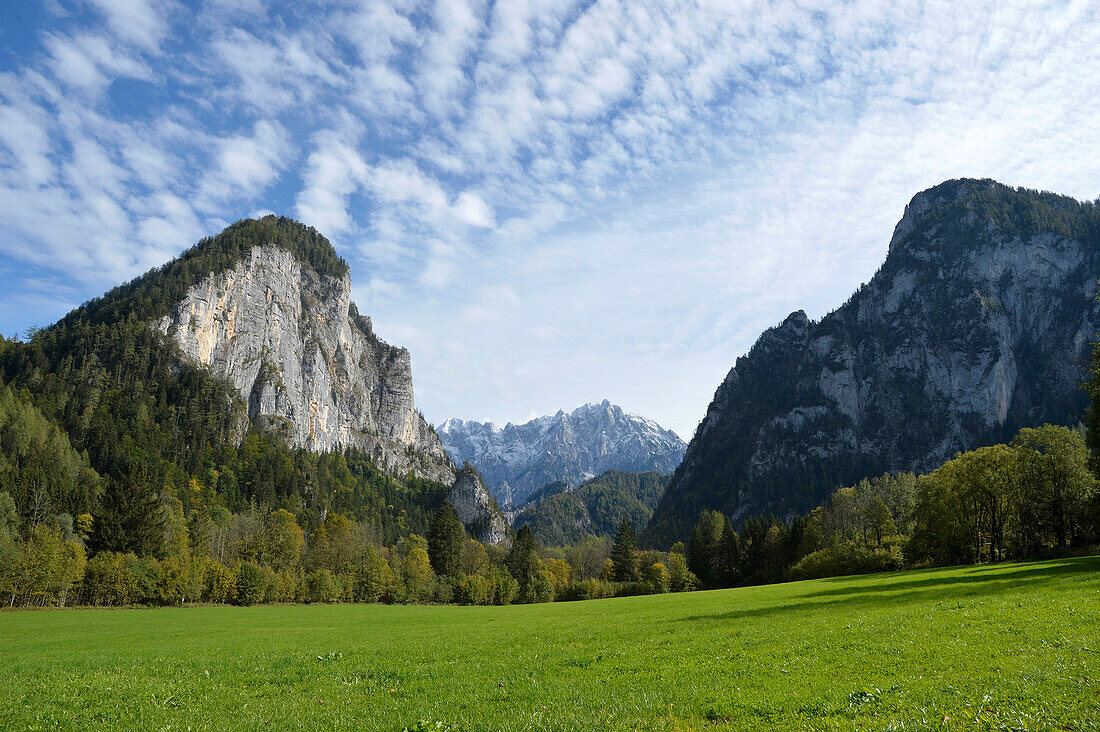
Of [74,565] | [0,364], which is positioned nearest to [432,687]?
[74,565]

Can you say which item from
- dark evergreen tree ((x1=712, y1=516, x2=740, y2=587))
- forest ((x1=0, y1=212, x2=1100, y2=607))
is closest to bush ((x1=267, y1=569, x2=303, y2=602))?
forest ((x1=0, y1=212, x2=1100, y2=607))

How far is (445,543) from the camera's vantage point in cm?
13538

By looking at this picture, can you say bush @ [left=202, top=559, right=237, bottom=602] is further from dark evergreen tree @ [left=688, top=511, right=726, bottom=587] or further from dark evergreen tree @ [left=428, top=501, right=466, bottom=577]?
dark evergreen tree @ [left=688, top=511, right=726, bottom=587]

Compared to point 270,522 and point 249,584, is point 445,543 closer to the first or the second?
point 270,522

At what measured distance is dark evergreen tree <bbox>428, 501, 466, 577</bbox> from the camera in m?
132

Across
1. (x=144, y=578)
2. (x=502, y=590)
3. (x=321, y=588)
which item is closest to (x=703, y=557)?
(x=502, y=590)

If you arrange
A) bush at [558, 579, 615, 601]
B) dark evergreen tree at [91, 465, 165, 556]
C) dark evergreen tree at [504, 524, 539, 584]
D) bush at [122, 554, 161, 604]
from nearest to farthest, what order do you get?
bush at [122, 554, 161, 604] < dark evergreen tree at [91, 465, 165, 556] < bush at [558, 579, 615, 601] < dark evergreen tree at [504, 524, 539, 584]

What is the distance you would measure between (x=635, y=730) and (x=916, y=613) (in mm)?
19744

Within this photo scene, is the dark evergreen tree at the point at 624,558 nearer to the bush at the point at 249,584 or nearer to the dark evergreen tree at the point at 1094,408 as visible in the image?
the bush at the point at 249,584

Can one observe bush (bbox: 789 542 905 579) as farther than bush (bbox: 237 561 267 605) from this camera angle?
No

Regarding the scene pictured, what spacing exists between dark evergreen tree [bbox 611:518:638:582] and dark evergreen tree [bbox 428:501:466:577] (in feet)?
125

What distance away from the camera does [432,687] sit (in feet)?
53.0

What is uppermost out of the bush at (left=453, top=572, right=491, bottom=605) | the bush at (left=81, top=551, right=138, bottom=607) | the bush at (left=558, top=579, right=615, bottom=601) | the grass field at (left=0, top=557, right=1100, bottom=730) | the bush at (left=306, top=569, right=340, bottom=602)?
the grass field at (left=0, top=557, right=1100, bottom=730)

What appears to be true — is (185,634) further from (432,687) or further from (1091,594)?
(1091,594)
